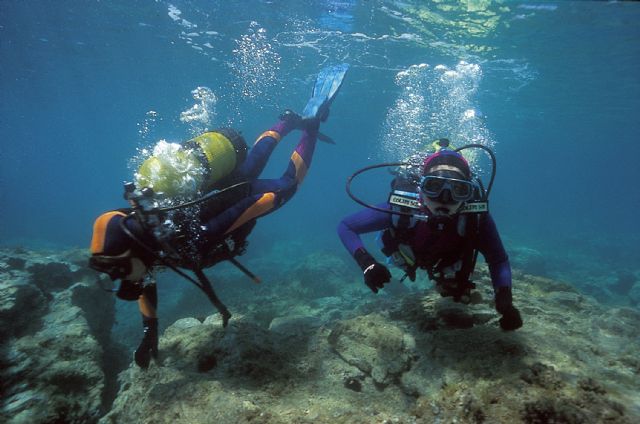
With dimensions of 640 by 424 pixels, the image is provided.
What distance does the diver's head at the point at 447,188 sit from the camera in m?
3.43

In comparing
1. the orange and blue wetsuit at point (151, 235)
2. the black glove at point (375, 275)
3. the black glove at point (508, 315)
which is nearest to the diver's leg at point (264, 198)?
the orange and blue wetsuit at point (151, 235)

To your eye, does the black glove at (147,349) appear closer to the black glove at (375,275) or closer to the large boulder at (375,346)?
the large boulder at (375,346)

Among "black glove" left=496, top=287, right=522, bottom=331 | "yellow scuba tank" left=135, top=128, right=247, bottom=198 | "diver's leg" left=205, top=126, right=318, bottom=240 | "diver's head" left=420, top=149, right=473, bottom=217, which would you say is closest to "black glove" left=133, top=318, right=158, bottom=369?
"diver's leg" left=205, top=126, right=318, bottom=240

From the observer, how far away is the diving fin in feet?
Result: 26.9

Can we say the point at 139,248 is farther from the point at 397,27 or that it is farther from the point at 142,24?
the point at 142,24

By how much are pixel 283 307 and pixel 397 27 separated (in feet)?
49.4

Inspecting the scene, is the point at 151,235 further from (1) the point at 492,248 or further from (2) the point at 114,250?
(1) the point at 492,248

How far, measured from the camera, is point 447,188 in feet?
11.3

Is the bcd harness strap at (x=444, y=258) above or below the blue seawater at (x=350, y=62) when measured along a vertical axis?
below

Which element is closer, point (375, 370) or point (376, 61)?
point (375, 370)

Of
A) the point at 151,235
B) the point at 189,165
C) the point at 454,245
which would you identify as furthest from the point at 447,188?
the point at 151,235

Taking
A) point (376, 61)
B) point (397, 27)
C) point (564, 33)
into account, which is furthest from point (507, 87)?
point (397, 27)

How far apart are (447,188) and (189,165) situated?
112 inches

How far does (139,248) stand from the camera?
310 centimetres
